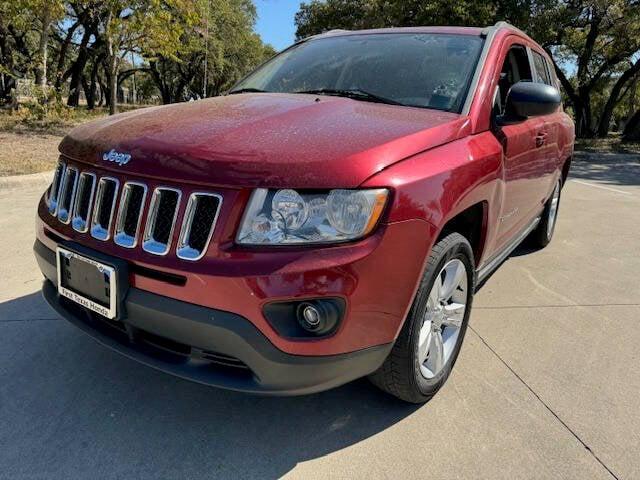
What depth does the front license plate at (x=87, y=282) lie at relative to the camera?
2.05m

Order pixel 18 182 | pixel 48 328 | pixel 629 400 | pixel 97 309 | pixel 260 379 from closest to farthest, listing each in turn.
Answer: pixel 260 379 → pixel 97 309 → pixel 629 400 → pixel 48 328 → pixel 18 182

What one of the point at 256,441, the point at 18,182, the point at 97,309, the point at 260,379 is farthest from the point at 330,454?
the point at 18,182

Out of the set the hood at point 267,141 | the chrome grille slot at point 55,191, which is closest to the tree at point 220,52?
the chrome grille slot at point 55,191

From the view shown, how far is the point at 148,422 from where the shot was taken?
7.80 ft

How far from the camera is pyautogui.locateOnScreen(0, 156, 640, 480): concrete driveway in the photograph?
85.0 inches

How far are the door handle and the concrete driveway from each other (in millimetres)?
1164

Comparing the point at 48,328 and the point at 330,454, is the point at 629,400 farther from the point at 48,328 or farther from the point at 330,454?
the point at 48,328

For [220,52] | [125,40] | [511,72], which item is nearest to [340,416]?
[511,72]

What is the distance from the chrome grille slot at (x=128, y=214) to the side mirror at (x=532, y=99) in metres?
1.92

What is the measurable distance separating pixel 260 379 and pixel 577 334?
7.68 feet

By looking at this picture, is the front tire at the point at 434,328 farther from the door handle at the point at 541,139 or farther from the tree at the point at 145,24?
the tree at the point at 145,24

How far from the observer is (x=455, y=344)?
2.73m

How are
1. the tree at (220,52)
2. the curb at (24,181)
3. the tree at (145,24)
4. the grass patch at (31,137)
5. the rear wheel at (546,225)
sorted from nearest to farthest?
the rear wheel at (546,225) → the curb at (24,181) → the grass patch at (31,137) → the tree at (145,24) → the tree at (220,52)

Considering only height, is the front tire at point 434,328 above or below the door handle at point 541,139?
below
